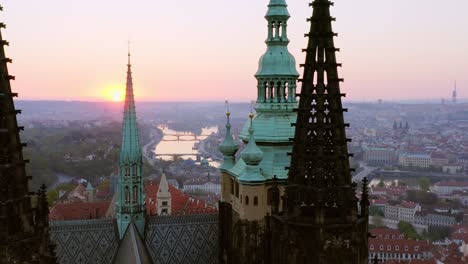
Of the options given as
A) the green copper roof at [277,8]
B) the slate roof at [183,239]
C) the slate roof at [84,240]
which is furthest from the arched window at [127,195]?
the green copper roof at [277,8]

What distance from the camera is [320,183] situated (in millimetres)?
14852

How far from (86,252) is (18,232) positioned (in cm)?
1690

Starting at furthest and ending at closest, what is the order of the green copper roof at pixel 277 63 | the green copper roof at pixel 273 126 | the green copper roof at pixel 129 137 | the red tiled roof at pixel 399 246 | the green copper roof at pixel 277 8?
the red tiled roof at pixel 399 246 < the green copper roof at pixel 129 137 < the green copper roof at pixel 277 8 < the green copper roof at pixel 277 63 < the green copper roof at pixel 273 126

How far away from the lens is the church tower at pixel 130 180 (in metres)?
30.5

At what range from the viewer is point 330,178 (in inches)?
586

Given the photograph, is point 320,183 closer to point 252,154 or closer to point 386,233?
point 252,154

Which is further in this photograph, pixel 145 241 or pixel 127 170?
pixel 127 170

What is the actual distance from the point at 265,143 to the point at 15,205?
56.1 ft

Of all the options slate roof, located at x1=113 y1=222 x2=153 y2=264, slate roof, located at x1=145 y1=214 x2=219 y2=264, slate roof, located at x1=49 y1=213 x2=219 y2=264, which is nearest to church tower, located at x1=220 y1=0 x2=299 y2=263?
slate roof, located at x1=145 y1=214 x2=219 y2=264

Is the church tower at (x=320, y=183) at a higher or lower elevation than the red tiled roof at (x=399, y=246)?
higher

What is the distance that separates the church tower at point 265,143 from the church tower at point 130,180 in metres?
5.08

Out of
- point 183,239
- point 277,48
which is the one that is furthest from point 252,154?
point 183,239

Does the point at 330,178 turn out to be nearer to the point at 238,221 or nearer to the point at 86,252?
the point at 238,221

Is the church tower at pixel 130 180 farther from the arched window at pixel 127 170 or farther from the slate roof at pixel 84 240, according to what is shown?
the slate roof at pixel 84 240
